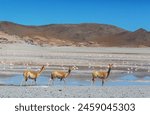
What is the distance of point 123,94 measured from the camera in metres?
15.5

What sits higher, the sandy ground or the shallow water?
the shallow water

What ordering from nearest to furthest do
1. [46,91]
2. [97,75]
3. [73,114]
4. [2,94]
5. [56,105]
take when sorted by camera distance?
1. [73,114]
2. [56,105]
3. [2,94]
4. [46,91]
5. [97,75]

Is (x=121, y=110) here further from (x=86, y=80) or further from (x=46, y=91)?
(x=86, y=80)

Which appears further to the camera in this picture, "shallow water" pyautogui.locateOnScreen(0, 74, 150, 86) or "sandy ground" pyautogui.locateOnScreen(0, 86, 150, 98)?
"shallow water" pyautogui.locateOnScreen(0, 74, 150, 86)

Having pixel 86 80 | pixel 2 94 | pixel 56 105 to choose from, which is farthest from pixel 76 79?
pixel 56 105

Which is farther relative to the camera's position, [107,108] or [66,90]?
[66,90]

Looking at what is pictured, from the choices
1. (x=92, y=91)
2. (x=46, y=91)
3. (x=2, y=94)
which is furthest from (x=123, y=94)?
(x=2, y=94)

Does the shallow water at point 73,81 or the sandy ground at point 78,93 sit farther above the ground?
the shallow water at point 73,81

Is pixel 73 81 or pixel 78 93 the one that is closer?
pixel 78 93

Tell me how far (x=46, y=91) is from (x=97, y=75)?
13.8 feet

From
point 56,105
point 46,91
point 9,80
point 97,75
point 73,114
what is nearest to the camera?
point 73,114

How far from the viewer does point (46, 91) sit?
15.9 metres

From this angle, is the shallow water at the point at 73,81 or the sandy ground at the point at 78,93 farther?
the shallow water at the point at 73,81

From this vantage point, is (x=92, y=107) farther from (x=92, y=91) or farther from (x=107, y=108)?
(x=92, y=91)
